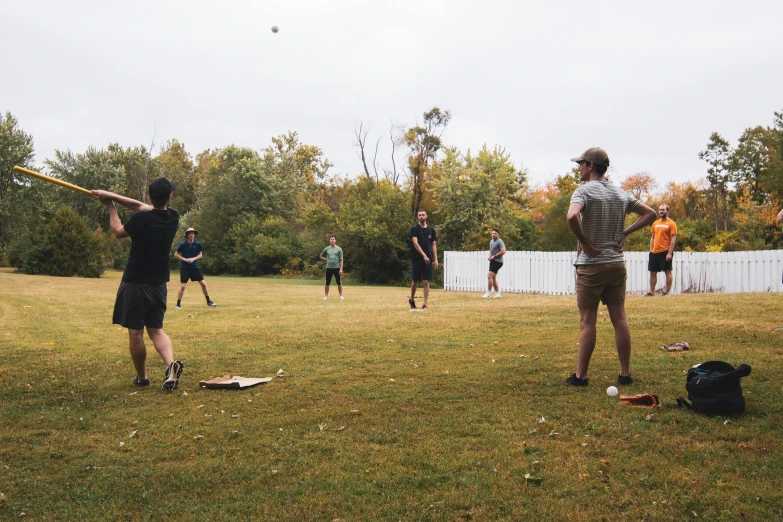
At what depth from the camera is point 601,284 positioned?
239 inches

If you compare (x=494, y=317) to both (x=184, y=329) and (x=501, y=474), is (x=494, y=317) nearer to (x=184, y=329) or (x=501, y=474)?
(x=184, y=329)

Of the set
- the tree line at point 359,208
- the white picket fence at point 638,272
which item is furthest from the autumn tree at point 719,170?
the white picket fence at point 638,272

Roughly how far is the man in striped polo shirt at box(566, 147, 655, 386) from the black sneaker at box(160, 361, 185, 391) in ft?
12.9

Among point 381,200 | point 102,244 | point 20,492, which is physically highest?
point 381,200

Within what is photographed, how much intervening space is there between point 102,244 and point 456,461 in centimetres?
3789

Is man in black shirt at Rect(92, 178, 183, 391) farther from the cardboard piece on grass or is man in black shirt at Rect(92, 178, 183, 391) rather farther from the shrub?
the shrub

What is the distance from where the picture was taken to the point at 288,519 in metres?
3.45

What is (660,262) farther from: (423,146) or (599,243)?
(423,146)

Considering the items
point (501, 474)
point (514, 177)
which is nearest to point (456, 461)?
point (501, 474)

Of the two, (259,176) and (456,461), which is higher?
(259,176)

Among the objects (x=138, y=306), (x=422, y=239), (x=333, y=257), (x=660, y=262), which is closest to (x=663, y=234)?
(x=660, y=262)

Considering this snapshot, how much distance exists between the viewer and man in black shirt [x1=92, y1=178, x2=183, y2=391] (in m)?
6.51

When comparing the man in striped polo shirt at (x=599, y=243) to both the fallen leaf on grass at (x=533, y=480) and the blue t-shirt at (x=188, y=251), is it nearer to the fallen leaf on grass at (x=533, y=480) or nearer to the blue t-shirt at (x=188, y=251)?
the fallen leaf on grass at (x=533, y=480)

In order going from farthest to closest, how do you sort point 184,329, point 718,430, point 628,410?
point 184,329, point 628,410, point 718,430
